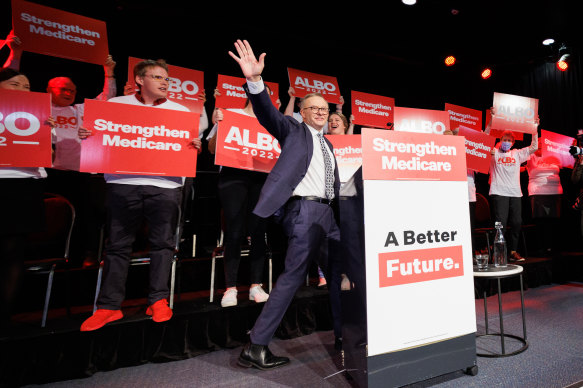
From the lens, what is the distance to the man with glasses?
2.38m

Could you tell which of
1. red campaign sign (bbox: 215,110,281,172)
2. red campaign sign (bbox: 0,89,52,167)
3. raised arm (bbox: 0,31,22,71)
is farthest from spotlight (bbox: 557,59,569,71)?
raised arm (bbox: 0,31,22,71)

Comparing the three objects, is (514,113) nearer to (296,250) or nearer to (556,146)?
(556,146)

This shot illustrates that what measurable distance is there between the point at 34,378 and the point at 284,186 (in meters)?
2.04

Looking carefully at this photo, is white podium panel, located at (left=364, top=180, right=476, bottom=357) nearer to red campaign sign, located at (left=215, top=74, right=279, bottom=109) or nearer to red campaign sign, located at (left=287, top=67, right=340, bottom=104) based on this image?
red campaign sign, located at (left=215, top=74, right=279, bottom=109)

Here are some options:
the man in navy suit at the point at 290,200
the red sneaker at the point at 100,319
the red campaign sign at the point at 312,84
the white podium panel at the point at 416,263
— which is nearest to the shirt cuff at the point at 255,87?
the man in navy suit at the point at 290,200

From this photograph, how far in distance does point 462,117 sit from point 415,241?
4.49 meters

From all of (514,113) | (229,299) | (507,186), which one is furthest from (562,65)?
(229,299)

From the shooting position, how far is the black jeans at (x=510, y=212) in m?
4.88

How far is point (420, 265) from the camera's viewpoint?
1835 mm

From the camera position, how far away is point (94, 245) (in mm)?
3391

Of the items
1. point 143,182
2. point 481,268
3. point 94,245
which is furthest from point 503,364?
point 94,245

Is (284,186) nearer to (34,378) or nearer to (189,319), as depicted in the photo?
(189,319)

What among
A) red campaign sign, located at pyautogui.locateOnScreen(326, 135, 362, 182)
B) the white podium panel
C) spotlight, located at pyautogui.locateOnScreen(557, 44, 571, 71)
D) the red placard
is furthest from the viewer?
spotlight, located at pyautogui.locateOnScreen(557, 44, 571, 71)

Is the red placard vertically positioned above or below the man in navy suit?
above
